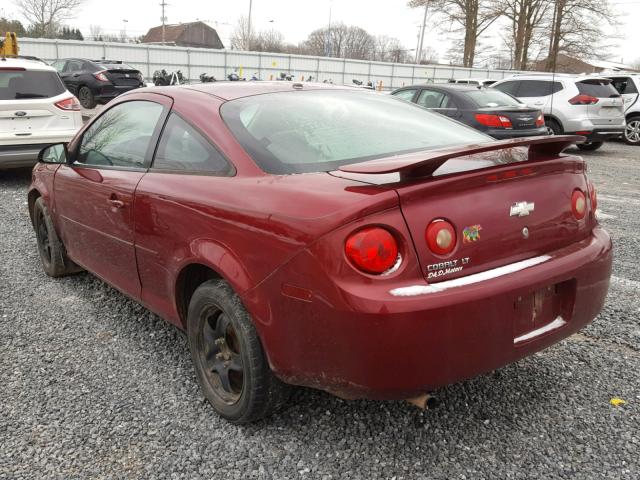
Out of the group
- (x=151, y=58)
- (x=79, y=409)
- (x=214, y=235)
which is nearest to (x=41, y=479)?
(x=79, y=409)

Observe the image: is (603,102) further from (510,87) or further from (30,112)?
(30,112)

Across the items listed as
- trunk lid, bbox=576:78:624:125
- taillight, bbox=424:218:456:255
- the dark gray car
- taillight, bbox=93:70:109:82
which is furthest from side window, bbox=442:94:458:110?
taillight, bbox=93:70:109:82

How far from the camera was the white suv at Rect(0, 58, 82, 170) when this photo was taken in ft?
24.4

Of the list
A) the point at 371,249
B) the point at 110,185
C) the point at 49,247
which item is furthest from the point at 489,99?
the point at 371,249

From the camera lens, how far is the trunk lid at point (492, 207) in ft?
6.64

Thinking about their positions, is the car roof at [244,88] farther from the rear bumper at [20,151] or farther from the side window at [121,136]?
the rear bumper at [20,151]

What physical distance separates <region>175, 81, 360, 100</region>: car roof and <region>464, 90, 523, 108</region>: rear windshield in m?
7.46

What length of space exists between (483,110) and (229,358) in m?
8.50

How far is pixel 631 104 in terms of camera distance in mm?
14578

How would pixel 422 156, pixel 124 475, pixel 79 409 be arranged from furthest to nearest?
pixel 79 409 < pixel 124 475 < pixel 422 156

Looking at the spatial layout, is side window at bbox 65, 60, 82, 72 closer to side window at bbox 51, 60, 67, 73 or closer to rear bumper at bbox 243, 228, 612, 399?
side window at bbox 51, 60, 67, 73

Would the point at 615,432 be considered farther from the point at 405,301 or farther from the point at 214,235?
the point at 214,235

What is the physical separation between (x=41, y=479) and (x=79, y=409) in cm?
49

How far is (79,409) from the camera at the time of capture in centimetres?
273
